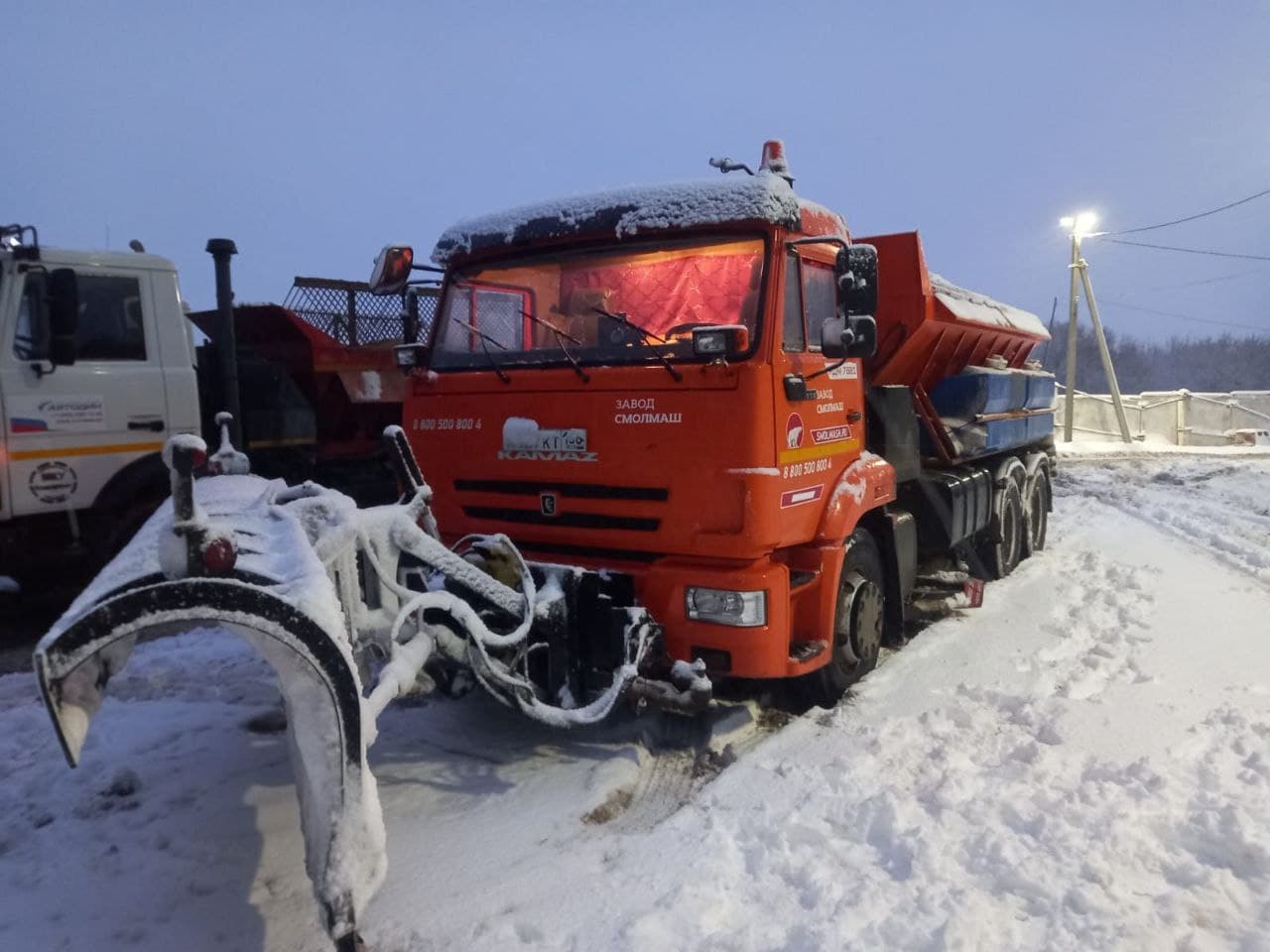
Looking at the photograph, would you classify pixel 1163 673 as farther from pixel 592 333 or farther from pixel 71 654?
pixel 71 654

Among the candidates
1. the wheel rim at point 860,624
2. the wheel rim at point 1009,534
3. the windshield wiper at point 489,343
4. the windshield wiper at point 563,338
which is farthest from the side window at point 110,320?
the wheel rim at point 1009,534

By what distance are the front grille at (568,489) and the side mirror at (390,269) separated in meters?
1.20

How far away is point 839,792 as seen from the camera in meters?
3.59

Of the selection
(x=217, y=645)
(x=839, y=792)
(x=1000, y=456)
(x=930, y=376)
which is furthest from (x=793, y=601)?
(x=1000, y=456)

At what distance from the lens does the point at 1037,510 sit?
919 centimetres

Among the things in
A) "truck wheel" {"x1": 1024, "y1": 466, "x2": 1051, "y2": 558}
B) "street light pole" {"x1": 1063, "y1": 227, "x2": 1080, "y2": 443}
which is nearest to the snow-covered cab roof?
"truck wheel" {"x1": 1024, "y1": 466, "x2": 1051, "y2": 558}

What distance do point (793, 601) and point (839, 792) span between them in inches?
42.7

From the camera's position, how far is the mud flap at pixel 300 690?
7.16ft

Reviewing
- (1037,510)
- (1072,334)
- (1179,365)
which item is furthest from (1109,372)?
(1179,365)

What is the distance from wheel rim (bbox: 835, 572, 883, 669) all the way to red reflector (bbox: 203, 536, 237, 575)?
10.8 feet

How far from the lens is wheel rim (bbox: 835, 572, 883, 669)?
480cm

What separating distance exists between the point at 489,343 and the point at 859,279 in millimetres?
1956

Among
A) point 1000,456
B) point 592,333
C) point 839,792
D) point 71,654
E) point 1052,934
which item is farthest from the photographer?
point 1000,456

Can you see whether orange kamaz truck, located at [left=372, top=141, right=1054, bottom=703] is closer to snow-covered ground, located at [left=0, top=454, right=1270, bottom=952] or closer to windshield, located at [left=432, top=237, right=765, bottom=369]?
windshield, located at [left=432, top=237, right=765, bottom=369]
